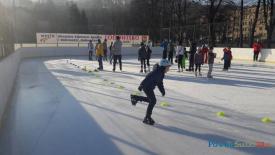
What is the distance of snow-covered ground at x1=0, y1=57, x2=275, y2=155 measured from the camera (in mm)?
4930

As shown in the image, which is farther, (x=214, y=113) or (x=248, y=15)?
(x=248, y=15)

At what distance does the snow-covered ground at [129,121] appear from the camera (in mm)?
4930

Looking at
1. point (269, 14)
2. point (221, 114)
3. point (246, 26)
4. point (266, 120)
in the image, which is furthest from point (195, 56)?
point (269, 14)

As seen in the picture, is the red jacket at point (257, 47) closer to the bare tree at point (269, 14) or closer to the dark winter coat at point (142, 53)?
the bare tree at point (269, 14)

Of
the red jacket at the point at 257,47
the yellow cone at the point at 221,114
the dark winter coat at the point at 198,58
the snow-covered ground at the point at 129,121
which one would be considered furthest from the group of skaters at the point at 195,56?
the red jacket at the point at 257,47

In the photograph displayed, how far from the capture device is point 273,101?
27.5ft

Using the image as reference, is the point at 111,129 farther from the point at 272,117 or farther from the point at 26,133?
the point at 272,117

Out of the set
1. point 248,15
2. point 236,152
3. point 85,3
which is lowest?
point 236,152

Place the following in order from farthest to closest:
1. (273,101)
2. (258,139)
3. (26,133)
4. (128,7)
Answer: (128,7)
(273,101)
(26,133)
(258,139)

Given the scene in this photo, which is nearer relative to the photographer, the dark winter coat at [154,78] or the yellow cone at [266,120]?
the dark winter coat at [154,78]

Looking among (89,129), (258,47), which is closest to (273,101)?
(89,129)

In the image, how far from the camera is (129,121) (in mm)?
6438

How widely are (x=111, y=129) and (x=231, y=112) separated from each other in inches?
107

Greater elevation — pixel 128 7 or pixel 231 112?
pixel 128 7
